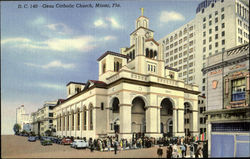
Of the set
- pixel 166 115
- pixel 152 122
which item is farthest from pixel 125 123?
pixel 166 115

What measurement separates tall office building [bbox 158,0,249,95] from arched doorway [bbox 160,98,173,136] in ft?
88.6

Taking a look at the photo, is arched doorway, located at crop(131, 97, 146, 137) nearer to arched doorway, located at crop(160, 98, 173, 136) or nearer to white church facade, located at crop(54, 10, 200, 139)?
white church facade, located at crop(54, 10, 200, 139)

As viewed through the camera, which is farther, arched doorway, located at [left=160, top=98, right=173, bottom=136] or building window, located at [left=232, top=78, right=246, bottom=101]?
arched doorway, located at [left=160, top=98, right=173, bottom=136]

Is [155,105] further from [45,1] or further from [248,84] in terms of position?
[45,1]

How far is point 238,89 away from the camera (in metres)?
16.9

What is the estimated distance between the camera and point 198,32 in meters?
71.6

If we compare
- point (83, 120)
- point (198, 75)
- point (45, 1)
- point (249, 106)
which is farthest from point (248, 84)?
point (198, 75)

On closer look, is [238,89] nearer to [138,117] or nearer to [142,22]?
[138,117]

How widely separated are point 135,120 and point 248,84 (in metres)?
25.2

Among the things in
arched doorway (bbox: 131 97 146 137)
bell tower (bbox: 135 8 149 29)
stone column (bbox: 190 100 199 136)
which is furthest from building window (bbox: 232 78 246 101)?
bell tower (bbox: 135 8 149 29)

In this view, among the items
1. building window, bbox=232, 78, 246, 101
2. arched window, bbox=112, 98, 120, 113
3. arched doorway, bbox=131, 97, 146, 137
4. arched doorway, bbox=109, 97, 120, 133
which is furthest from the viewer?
arched window, bbox=112, 98, 120, 113

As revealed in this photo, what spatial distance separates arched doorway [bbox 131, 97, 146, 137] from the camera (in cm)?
3891

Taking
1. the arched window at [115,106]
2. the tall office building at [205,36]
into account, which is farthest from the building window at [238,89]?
the tall office building at [205,36]

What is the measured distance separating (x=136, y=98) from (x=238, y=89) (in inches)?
915
